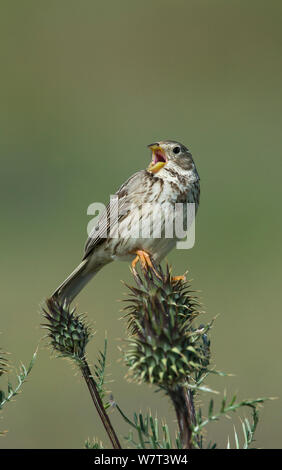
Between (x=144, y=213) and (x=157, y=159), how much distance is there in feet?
1.94

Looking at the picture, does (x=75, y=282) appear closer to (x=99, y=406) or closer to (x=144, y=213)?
(x=144, y=213)

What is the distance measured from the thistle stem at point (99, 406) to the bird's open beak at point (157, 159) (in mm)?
2443

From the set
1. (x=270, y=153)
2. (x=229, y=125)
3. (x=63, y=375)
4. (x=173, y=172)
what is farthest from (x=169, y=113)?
(x=173, y=172)

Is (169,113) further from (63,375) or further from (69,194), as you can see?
(63,375)

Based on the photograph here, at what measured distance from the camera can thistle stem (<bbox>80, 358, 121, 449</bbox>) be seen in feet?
10.5

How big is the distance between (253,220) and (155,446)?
15.6 meters

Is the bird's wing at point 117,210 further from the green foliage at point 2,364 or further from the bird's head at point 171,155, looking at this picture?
the green foliage at point 2,364

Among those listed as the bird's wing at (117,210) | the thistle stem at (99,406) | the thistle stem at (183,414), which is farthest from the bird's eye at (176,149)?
the thistle stem at (183,414)

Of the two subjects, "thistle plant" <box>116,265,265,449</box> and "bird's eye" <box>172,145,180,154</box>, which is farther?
"bird's eye" <box>172,145,180,154</box>

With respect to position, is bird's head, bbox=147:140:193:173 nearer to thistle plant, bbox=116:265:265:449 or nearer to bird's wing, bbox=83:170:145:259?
bird's wing, bbox=83:170:145:259

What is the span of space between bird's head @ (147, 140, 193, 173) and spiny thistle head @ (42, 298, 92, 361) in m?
2.11

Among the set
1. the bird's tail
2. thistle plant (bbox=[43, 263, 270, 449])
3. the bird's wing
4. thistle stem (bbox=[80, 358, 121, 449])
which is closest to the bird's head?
the bird's wing

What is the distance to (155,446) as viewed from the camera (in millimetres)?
3141
